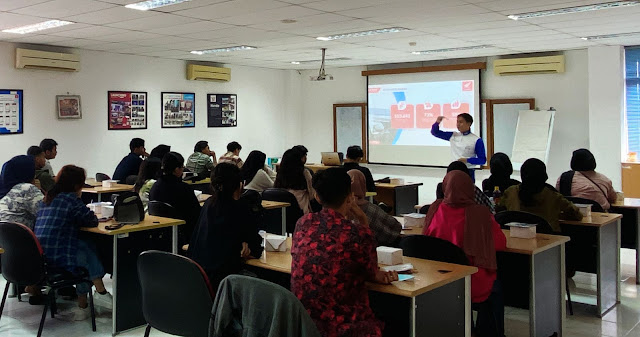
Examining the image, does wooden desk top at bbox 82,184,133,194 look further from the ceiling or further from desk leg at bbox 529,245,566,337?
desk leg at bbox 529,245,566,337

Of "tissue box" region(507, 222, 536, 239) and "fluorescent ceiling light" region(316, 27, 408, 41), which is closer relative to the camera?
"tissue box" region(507, 222, 536, 239)

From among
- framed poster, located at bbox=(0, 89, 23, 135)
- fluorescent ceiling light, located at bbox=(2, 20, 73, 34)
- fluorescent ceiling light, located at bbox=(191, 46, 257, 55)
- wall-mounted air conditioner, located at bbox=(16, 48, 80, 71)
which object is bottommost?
framed poster, located at bbox=(0, 89, 23, 135)

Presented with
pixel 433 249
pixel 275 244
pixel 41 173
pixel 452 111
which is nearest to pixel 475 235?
pixel 433 249

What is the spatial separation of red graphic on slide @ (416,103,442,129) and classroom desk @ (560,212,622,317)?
600cm

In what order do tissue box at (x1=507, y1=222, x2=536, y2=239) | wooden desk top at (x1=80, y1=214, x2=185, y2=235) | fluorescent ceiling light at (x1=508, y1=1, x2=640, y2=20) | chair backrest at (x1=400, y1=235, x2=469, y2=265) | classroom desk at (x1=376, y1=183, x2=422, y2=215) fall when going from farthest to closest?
classroom desk at (x1=376, y1=183, x2=422, y2=215) → fluorescent ceiling light at (x1=508, y1=1, x2=640, y2=20) → wooden desk top at (x1=80, y1=214, x2=185, y2=235) → tissue box at (x1=507, y1=222, x2=536, y2=239) → chair backrest at (x1=400, y1=235, x2=469, y2=265)

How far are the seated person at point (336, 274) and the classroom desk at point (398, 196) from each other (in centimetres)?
547

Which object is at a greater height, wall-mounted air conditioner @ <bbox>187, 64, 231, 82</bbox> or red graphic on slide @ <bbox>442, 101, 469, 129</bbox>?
wall-mounted air conditioner @ <bbox>187, 64, 231, 82</bbox>

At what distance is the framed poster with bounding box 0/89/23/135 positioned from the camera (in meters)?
8.29

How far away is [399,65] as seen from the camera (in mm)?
11383

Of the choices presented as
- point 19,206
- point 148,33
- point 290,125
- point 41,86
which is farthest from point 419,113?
point 19,206

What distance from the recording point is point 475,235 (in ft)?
11.8

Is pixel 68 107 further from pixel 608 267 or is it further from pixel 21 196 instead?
pixel 608 267

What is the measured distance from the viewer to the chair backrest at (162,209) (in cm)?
507

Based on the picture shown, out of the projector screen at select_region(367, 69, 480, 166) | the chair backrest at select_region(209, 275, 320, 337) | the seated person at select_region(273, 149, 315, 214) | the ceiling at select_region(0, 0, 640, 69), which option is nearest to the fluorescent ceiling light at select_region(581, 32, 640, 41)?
the ceiling at select_region(0, 0, 640, 69)
